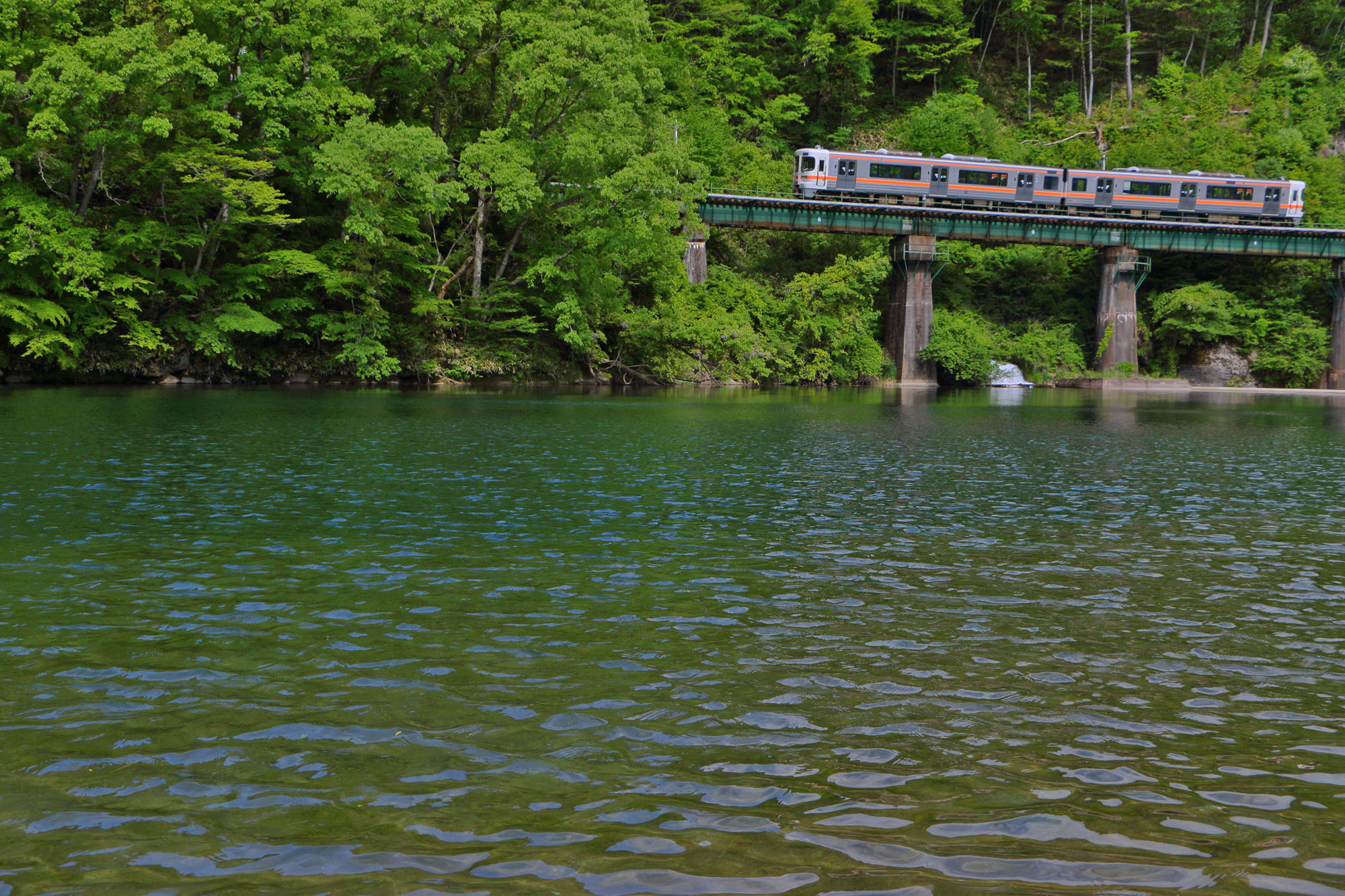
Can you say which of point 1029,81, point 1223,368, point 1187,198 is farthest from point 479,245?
point 1029,81

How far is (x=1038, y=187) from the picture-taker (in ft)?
193

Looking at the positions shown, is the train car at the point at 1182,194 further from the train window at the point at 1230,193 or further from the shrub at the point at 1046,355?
the shrub at the point at 1046,355

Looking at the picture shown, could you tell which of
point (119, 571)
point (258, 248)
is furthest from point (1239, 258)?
point (119, 571)

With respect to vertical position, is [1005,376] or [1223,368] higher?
[1223,368]

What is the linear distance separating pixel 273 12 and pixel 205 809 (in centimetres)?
3882

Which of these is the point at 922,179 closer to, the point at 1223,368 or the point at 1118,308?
the point at 1118,308

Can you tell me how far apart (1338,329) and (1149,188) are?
16257 mm

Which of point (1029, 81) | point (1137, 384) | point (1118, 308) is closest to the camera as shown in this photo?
point (1137, 384)

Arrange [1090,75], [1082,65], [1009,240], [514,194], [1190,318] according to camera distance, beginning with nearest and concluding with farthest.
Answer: [514,194] → [1009,240] → [1190,318] → [1090,75] → [1082,65]

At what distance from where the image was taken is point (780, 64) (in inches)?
2815

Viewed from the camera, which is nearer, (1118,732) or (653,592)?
(1118,732)

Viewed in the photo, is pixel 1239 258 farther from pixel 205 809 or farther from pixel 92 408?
pixel 205 809

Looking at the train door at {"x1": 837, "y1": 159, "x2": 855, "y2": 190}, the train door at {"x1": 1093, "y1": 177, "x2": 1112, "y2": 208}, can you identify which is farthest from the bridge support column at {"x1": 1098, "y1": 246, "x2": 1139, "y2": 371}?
the train door at {"x1": 837, "y1": 159, "x2": 855, "y2": 190}

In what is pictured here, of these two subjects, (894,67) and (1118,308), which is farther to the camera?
(894,67)
